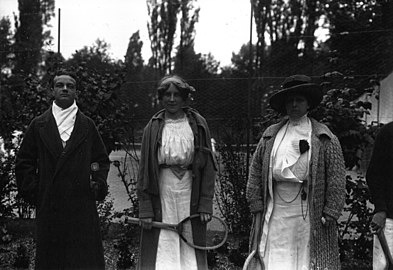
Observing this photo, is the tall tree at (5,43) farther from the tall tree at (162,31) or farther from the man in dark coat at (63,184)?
the man in dark coat at (63,184)

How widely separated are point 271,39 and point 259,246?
12.6ft

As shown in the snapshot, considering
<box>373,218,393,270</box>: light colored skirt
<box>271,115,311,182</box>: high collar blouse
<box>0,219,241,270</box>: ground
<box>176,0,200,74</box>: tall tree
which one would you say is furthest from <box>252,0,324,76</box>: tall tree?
<box>373,218,393,270</box>: light colored skirt

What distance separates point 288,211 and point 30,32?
529cm

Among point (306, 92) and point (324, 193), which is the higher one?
point (306, 92)

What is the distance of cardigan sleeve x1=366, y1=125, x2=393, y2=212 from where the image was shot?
3.64 meters

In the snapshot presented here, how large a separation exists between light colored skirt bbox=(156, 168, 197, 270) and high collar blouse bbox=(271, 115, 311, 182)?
2.48 feet

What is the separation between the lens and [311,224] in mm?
3613

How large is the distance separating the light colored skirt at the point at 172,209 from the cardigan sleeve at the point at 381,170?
1.39m

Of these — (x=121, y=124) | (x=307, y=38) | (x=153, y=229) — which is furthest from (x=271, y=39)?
(x=153, y=229)

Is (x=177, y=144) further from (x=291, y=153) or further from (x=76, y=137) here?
(x=291, y=153)

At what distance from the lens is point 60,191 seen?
3.86m

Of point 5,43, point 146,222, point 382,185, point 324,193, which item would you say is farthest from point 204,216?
point 5,43

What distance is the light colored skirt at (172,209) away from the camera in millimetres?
4070

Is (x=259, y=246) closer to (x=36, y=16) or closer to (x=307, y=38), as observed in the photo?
(x=307, y=38)
